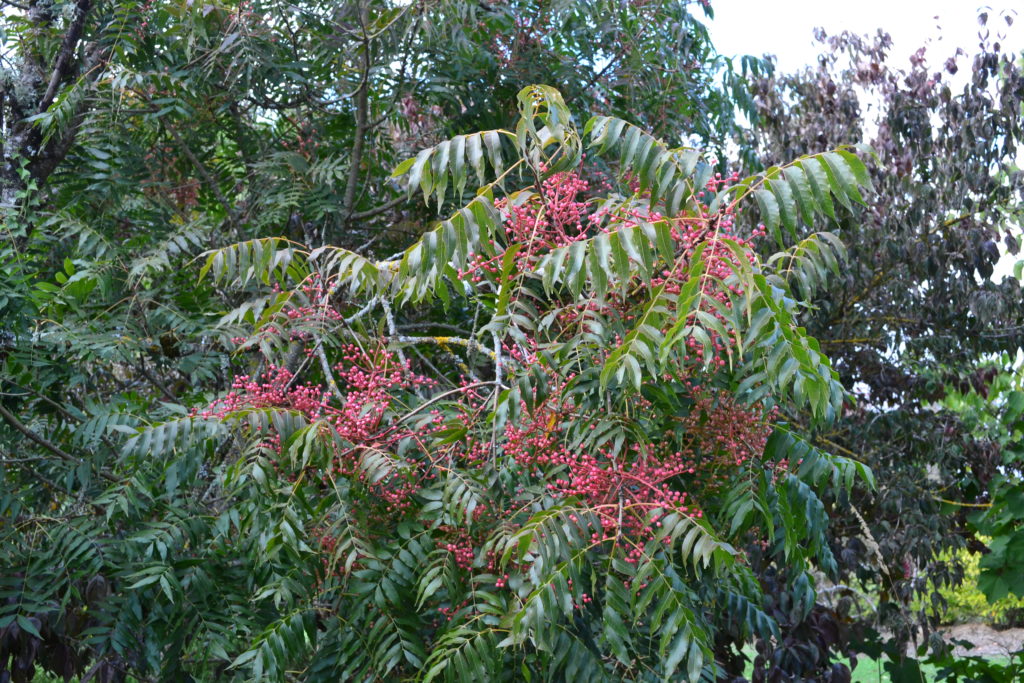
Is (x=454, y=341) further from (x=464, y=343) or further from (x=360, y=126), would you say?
(x=360, y=126)

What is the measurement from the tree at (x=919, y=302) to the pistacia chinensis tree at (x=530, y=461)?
3.00m

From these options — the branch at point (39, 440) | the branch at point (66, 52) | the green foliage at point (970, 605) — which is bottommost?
the green foliage at point (970, 605)

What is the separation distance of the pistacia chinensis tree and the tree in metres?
3.00

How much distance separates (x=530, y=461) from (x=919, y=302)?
435 centimetres

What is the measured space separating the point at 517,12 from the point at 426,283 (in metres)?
2.72

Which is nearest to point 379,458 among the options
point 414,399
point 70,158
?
point 414,399

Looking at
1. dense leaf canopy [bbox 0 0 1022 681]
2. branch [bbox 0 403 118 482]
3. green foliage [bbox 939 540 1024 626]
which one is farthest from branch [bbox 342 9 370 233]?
green foliage [bbox 939 540 1024 626]

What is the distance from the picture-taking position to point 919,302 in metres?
6.16

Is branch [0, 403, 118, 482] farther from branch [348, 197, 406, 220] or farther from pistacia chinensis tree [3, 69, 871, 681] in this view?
branch [348, 197, 406, 220]

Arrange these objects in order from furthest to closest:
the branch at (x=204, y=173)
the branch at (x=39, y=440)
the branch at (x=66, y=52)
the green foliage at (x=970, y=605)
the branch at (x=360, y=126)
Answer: the green foliage at (x=970, y=605) → the branch at (x=204, y=173) → the branch at (x=66, y=52) → the branch at (x=360, y=126) → the branch at (x=39, y=440)

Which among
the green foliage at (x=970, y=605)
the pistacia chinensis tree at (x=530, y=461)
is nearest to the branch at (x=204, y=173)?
the pistacia chinensis tree at (x=530, y=461)

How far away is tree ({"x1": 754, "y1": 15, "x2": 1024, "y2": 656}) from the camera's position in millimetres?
5820

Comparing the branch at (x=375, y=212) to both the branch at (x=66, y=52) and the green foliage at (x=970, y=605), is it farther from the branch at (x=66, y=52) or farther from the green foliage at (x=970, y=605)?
the green foliage at (x=970, y=605)

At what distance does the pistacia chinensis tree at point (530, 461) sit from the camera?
2314 millimetres
